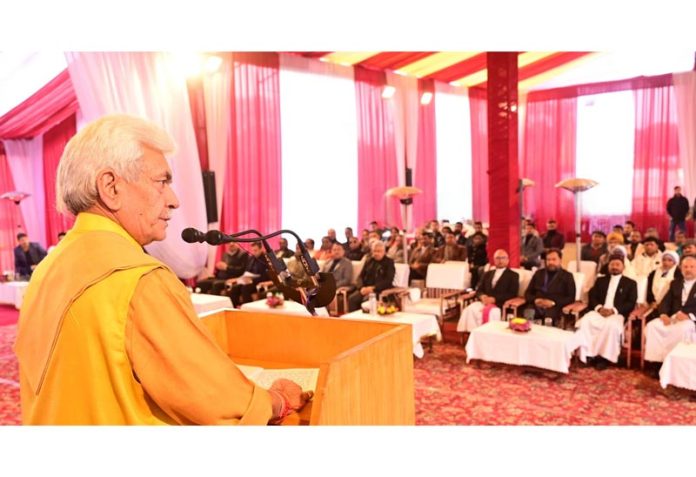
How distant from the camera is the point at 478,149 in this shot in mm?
15203

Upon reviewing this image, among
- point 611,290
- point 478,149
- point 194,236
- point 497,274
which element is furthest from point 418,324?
point 478,149

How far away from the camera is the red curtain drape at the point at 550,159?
14375 millimetres

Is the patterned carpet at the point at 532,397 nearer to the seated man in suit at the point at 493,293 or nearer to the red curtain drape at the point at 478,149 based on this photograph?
the seated man in suit at the point at 493,293

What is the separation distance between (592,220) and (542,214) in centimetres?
140

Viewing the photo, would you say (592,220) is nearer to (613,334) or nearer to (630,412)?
(613,334)

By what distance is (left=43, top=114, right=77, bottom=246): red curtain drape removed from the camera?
35.5ft

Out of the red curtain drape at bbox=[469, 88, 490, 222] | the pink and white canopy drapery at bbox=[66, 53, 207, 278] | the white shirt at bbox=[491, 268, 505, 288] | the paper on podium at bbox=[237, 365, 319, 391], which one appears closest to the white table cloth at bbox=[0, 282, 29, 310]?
the pink and white canopy drapery at bbox=[66, 53, 207, 278]

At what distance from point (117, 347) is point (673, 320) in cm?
539

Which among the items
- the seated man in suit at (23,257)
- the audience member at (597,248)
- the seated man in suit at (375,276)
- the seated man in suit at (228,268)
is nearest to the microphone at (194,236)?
the seated man in suit at (375,276)

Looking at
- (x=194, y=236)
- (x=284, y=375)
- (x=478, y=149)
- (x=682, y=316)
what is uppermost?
(x=478, y=149)

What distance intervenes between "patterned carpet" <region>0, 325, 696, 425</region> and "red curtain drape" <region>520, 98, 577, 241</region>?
9.81 m

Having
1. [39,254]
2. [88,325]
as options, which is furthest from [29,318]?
[39,254]

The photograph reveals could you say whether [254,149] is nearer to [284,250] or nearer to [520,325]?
[284,250]

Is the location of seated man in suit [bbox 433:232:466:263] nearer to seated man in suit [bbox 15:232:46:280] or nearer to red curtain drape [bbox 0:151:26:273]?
seated man in suit [bbox 15:232:46:280]
